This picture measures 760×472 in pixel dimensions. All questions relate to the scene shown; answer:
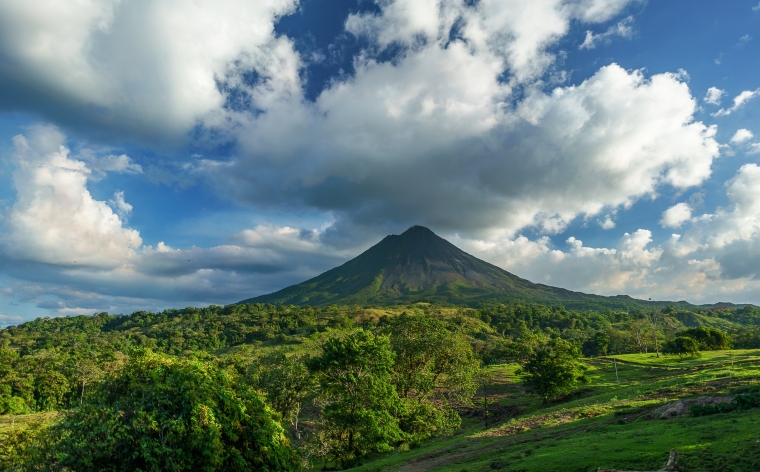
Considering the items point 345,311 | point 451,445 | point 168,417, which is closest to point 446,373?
point 451,445

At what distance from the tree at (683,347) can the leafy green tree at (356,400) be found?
61098 mm

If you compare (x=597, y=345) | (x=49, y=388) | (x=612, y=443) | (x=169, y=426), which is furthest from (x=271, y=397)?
(x=597, y=345)

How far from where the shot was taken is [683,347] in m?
66.8

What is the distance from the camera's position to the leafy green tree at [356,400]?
2694 cm

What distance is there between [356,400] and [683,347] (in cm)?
6558

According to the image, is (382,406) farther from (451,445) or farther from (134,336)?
(134,336)

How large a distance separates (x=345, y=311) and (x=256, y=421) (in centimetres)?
15460

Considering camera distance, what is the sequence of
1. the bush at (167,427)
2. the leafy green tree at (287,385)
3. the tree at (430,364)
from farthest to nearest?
the leafy green tree at (287,385), the tree at (430,364), the bush at (167,427)

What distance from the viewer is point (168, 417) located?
13.1m

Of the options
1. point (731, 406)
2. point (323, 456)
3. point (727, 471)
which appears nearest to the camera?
point (727, 471)

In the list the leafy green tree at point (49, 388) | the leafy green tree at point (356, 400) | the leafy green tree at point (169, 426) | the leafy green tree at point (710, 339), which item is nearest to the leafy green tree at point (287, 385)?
the leafy green tree at point (356, 400)

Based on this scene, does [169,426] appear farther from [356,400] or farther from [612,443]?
[612,443]

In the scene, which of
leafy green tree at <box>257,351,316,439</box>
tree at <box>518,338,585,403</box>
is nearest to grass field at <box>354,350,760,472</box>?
tree at <box>518,338,585,403</box>

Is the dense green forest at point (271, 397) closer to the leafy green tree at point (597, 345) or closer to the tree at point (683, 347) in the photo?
the tree at point (683, 347)
